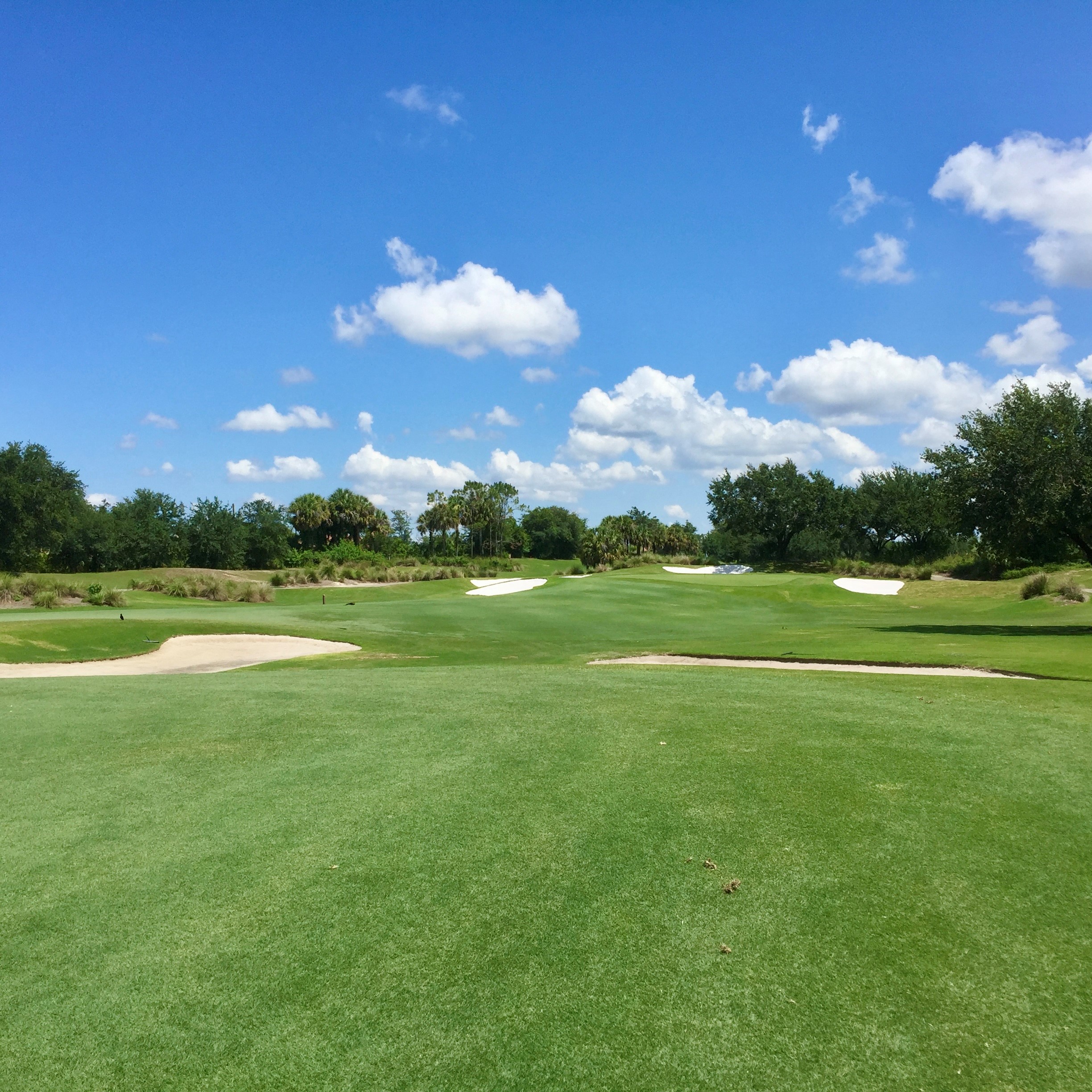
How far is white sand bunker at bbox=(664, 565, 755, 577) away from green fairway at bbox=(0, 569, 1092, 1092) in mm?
52177

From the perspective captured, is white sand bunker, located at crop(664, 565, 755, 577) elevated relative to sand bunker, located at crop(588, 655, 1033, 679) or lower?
elevated

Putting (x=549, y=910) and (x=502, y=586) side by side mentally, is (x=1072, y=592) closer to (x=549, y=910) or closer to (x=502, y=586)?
(x=502, y=586)

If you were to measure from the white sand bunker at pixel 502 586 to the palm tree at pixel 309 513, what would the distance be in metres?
36.4

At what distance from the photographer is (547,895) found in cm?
505

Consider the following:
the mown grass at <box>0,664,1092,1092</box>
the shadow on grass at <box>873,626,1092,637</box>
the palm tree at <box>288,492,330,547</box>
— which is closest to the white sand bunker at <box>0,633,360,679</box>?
the mown grass at <box>0,664,1092,1092</box>

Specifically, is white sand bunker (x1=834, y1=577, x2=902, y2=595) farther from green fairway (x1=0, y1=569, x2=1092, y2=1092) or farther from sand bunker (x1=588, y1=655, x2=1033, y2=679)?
green fairway (x1=0, y1=569, x2=1092, y2=1092)

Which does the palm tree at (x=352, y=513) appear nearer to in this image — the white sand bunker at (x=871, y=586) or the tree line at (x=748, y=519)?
the tree line at (x=748, y=519)

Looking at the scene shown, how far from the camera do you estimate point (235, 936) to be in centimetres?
465

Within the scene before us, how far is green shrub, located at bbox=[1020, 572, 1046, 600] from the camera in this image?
35906 millimetres

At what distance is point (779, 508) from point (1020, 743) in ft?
219

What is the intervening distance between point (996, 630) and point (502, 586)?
30.8 meters

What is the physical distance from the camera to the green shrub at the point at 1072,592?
3212cm

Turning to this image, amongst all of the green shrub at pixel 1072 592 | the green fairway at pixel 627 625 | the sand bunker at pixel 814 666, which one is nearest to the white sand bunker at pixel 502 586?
the green fairway at pixel 627 625

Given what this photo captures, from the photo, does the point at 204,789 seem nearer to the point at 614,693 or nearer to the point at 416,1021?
the point at 416,1021
